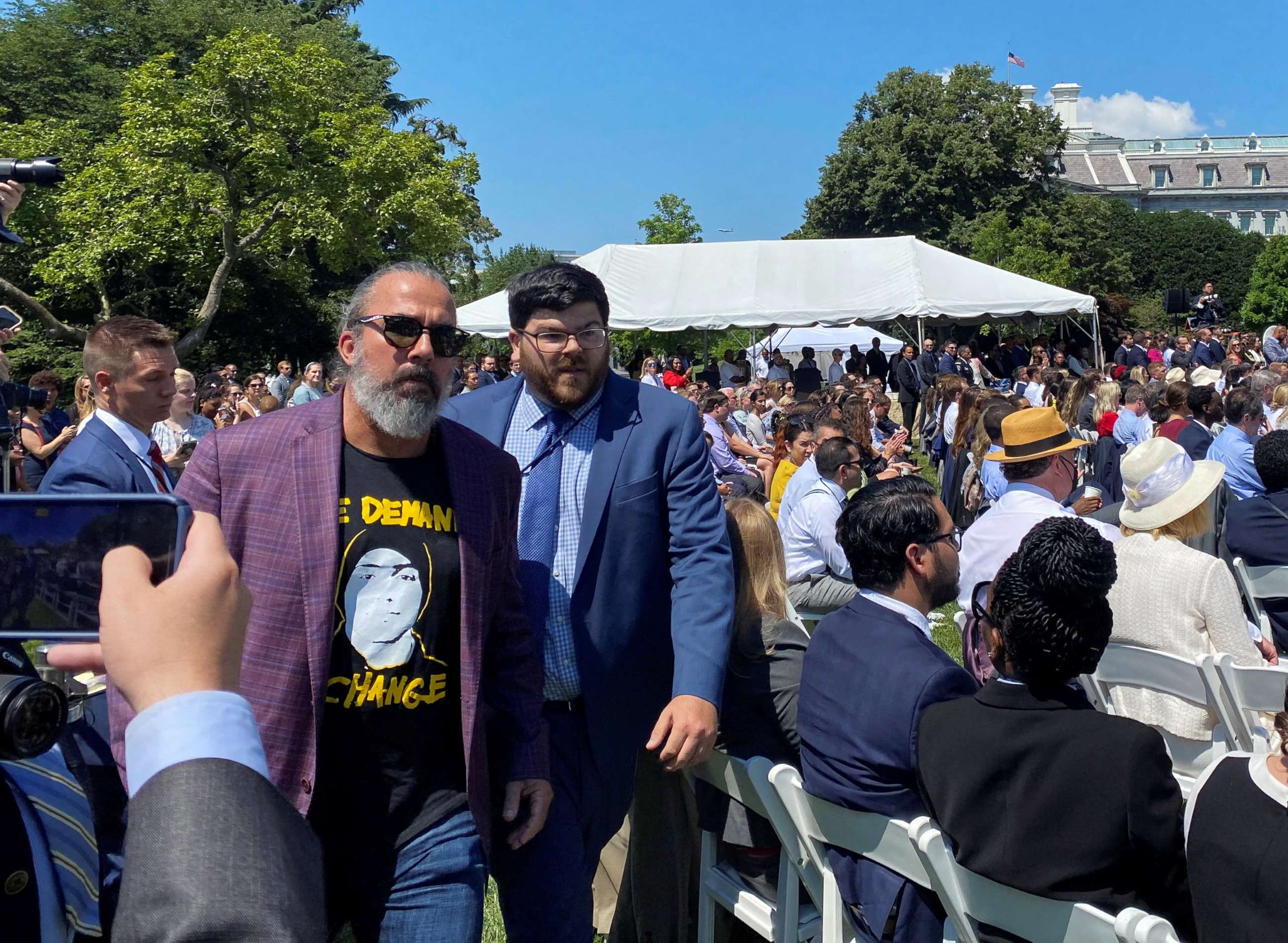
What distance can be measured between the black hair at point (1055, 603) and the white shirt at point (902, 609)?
366 mm

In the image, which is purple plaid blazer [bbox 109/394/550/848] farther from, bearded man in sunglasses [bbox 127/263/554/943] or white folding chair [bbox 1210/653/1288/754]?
white folding chair [bbox 1210/653/1288/754]

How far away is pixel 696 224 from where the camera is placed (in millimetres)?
45281

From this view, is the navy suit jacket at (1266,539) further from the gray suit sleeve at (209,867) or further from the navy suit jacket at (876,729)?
the gray suit sleeve at (209,867)

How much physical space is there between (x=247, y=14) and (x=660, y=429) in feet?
135

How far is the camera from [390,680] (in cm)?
222

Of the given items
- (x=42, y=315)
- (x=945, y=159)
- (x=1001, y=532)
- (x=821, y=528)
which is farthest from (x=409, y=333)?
(x=945, y=159)

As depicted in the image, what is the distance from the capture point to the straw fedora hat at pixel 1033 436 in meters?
4.71

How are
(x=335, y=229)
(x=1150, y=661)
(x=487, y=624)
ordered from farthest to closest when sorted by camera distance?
(x=335, y=229) < (x=1150, y=661) < (x=487, y=624)

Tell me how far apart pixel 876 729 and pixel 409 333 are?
4.78 feet

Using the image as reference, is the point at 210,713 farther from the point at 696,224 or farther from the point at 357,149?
the point at 696,224

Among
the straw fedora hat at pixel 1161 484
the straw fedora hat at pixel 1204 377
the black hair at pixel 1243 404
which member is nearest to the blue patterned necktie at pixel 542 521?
the straw fedora hat at pixel 1161 484

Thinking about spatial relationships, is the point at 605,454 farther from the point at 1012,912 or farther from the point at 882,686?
the point at 1012,912

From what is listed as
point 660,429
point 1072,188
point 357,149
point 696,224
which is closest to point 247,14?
point 357,149

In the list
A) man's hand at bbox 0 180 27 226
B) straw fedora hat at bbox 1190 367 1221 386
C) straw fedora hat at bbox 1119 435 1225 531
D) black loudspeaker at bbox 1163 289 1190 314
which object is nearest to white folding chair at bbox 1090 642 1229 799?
straw fedora hat at bbox 1119 435 1225 531
